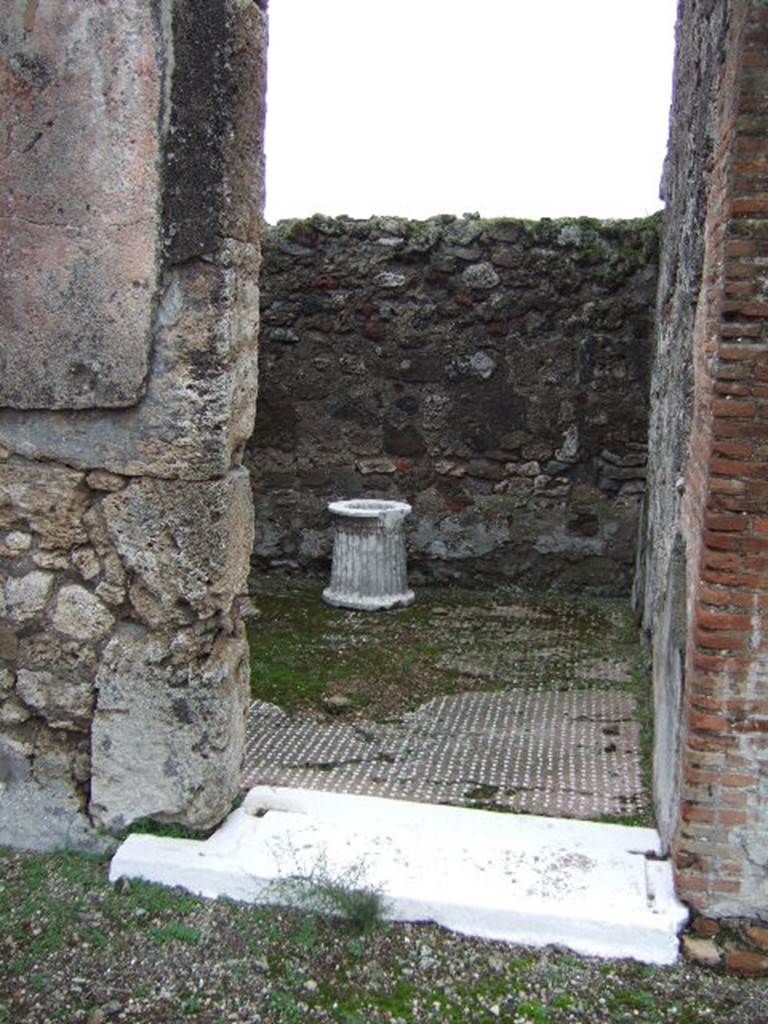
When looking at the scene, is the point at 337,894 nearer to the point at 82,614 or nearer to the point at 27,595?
the point at 82,614

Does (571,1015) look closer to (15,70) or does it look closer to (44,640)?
(44,640)

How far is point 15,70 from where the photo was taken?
9.88ft

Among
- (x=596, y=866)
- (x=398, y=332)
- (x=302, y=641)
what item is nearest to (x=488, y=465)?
(x=398, y=332)

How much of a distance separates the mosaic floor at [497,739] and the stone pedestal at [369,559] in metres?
0.70

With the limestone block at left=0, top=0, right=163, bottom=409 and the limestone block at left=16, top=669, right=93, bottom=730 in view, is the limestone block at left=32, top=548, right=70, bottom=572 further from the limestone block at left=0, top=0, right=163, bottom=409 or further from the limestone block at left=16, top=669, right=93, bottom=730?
the limestone block at left=0, top=0, right=163, bottom=409

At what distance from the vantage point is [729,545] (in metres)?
2.79

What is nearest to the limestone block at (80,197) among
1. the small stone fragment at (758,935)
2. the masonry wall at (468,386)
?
the small stone fragment at (758,935)

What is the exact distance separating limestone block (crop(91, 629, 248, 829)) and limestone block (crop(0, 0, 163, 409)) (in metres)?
0.82

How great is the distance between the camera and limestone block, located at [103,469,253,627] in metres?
3.12

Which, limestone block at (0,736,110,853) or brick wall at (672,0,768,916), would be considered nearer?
brick wall at (672,0,768,916)

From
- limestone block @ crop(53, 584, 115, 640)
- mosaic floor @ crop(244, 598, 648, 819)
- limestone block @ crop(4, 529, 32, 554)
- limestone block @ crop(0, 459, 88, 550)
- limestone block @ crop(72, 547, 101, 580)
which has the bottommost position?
mosaic floor @ crop(244, 598, 648, 819)

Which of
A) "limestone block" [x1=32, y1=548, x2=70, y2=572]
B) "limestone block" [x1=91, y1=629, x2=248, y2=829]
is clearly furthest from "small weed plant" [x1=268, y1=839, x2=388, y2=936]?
"limestone block" [x1=32, y1=548, x2=70, y2=572]

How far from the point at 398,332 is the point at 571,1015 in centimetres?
505

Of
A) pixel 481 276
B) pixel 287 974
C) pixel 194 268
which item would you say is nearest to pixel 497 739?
pixel 287 974
